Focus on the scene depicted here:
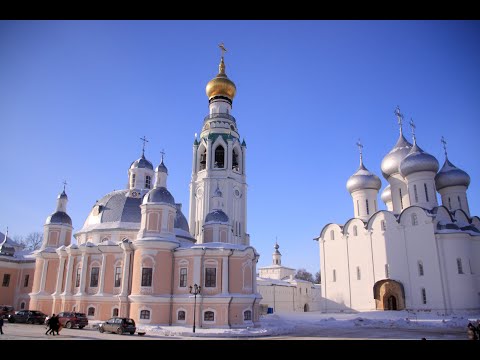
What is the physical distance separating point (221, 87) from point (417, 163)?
2336 cm

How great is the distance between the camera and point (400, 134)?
42.2m

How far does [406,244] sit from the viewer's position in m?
34.6

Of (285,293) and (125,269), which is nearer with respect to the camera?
(125,269)

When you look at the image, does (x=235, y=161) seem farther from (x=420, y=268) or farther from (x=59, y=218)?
(x=420, y=268)

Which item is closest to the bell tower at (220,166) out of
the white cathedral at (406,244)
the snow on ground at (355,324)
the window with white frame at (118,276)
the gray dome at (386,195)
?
the white cathedral at (406,244)

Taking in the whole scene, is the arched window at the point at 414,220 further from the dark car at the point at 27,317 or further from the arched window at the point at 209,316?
the dark car at the point at 27,317

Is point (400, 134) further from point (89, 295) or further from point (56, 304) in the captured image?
point (56, 304)

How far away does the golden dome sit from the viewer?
47031 mm

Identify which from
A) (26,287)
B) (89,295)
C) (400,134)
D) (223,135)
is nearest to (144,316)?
A: (89,295)

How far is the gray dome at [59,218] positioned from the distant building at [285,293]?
87.5ft

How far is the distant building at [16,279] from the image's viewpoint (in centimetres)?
3794

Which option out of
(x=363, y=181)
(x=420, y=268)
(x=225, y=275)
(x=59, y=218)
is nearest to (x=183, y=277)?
(x=225, y=275)

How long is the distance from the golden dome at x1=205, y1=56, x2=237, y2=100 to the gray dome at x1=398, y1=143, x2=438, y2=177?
21185mm
